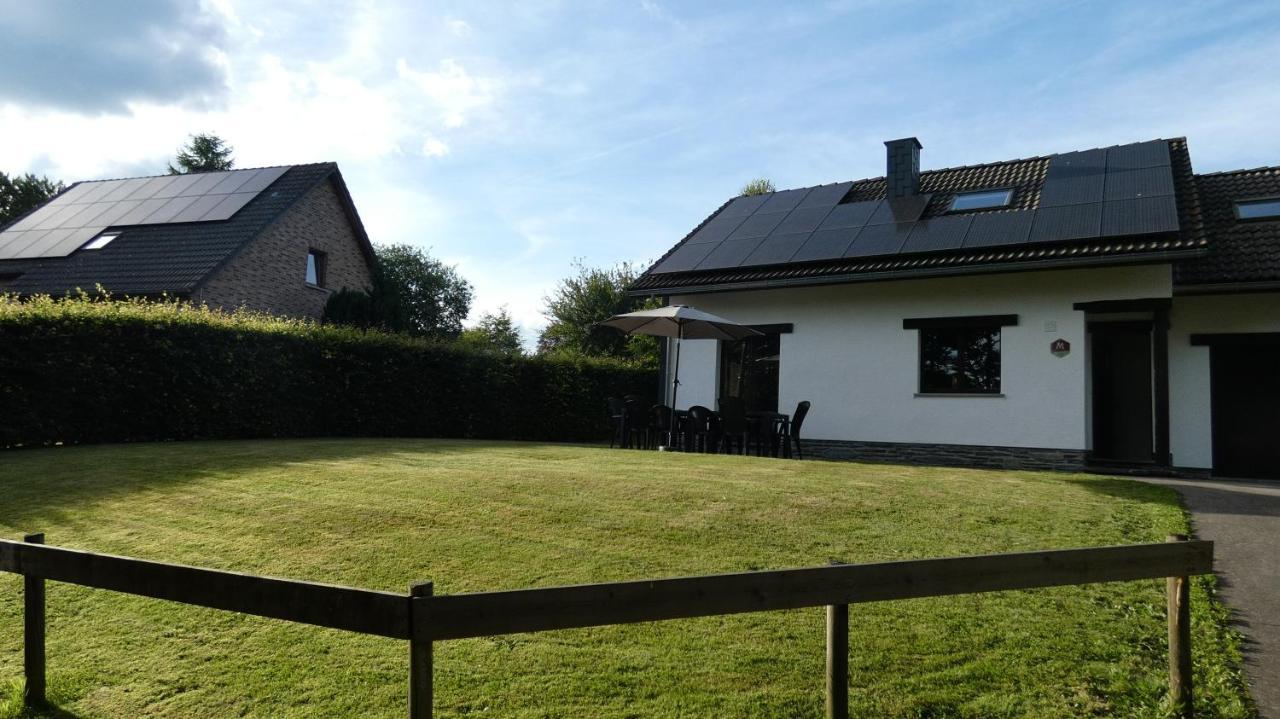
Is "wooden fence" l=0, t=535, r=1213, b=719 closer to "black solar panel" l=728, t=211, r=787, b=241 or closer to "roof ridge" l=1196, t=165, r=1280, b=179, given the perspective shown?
"black solar panel" l=728, t=211, r=787, b=241

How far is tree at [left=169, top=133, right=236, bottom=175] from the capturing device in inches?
1777

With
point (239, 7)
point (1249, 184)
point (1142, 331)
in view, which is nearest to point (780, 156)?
point (1142, 331)

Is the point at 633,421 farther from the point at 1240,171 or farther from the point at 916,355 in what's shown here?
the point at 1240,171

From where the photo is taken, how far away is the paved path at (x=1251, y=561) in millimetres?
4094

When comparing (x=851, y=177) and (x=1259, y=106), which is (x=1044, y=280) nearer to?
(x=1259, y=106)

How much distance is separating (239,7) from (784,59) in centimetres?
743

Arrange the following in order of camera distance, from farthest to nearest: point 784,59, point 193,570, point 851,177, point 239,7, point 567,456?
point 851,177 → point 784,59 → point 567,456 → point 239,7 → point 193,570

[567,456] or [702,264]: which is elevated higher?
[702,264]

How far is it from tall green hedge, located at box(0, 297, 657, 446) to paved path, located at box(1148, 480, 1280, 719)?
1194 cm

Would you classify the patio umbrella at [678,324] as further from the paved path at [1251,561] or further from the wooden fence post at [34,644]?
the wooden fence post at [34,644]

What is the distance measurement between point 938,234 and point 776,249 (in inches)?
119

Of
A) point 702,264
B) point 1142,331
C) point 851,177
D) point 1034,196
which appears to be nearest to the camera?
point 1142,331

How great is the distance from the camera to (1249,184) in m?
14.1

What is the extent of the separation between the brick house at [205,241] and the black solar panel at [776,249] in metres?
12.8
